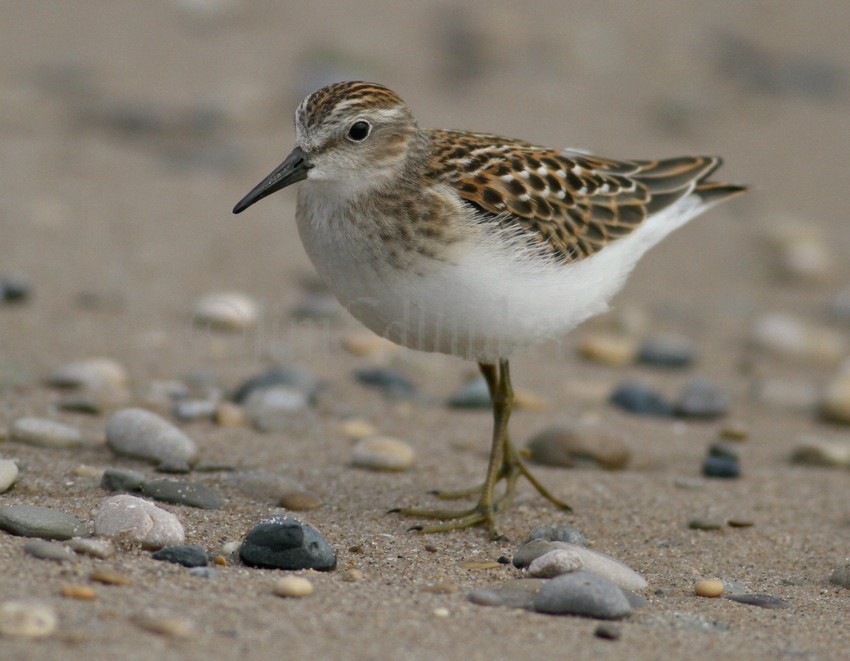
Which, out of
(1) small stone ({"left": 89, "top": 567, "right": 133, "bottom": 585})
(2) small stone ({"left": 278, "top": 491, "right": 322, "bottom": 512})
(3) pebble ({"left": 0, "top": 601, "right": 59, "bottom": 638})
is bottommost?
(3) pebble ({"left": 0, "top": 601, "right": 59, "bottom": 638})

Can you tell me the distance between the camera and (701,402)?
788 cm

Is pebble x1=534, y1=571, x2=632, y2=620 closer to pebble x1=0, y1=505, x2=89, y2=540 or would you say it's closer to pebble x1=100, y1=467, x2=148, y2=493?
pebble x1=0, y1=505, x2=89, y2=540

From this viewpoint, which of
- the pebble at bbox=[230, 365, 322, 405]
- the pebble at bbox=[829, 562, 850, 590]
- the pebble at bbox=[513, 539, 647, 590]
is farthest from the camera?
the pebble at bbox=[230, 365, 322, 405]

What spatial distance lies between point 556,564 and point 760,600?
2.67ft

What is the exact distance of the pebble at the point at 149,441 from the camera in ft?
19.3

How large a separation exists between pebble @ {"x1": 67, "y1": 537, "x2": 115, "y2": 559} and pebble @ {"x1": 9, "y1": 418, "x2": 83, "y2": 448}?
157 cm

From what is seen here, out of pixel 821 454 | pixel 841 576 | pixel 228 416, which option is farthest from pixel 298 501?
pixel 821 454

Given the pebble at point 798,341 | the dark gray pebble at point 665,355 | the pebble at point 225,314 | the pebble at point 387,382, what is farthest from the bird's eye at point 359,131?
the pebble at point 798,341

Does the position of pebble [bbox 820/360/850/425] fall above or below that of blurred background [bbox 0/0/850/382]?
below

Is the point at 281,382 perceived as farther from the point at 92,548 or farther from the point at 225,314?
the point at 92,548

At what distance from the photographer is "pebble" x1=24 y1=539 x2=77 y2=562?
4316mm

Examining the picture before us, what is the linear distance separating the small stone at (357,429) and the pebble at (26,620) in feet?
10.7

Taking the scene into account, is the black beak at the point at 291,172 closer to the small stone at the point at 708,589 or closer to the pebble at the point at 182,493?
the pebble at the point at 182,493

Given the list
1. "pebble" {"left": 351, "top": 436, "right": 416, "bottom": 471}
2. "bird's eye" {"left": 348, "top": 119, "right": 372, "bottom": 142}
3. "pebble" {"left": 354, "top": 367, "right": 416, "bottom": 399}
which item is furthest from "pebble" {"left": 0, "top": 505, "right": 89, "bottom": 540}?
"pebble" {"left": 354, "top": 367, "right": 416, "bottom": 399}
